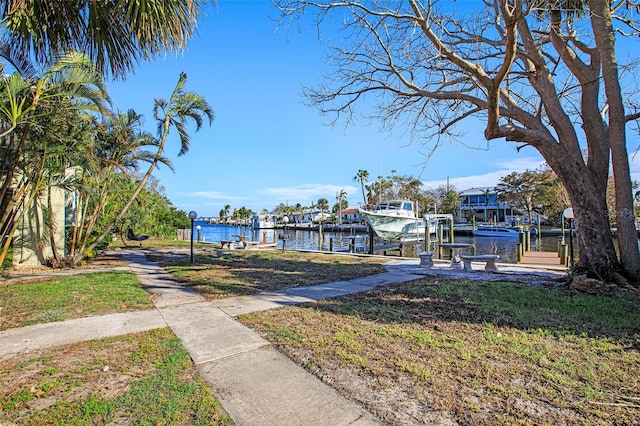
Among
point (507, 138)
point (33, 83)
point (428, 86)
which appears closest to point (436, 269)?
point (507, 138)

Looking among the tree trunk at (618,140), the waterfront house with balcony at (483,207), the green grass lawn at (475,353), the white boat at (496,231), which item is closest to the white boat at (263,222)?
the waterfront house with balcony at (483,207)

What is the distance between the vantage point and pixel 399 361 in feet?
11.1

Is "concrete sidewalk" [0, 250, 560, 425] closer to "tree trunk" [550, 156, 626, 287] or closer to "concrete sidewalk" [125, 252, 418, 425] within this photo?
"concrete sidewalk" [125, 252, 418, 425]

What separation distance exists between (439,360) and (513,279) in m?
5.48

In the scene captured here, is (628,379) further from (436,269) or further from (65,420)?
(436,269)

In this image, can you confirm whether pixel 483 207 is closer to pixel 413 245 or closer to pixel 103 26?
pixel 413 245

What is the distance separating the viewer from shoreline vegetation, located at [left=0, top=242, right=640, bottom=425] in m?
2.56

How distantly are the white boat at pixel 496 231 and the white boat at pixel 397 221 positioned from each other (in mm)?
16972

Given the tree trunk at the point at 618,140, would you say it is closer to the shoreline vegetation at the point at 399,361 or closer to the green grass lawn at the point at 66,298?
the shoreline vegetation at the point at 399,361

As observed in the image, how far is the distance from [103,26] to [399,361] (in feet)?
16.6

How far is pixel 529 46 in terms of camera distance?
757cm

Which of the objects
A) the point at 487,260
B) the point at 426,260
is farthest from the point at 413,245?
the point at 487,260

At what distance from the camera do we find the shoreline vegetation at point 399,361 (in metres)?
2.56

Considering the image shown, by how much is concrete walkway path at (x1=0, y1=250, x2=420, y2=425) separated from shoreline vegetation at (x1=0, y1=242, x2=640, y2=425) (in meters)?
0.14
